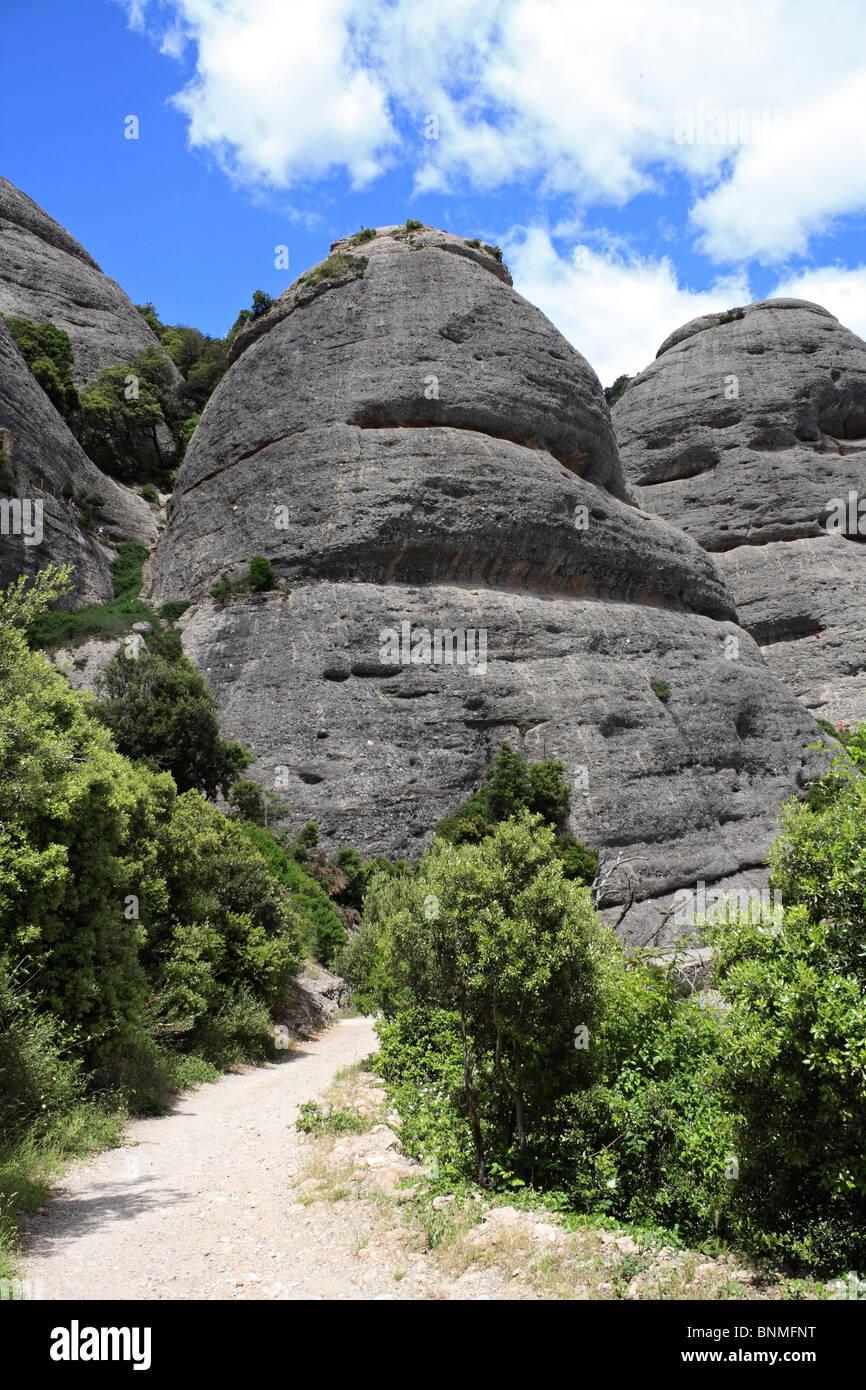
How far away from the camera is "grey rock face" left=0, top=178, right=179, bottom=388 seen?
56.8 meters

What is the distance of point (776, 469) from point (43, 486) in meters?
45.6

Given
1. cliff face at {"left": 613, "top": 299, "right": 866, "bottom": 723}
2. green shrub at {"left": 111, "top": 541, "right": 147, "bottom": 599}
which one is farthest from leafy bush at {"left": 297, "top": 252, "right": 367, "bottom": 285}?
cliff face at {"left": 613, "top": 299, "right": 866, "bottom": 723}

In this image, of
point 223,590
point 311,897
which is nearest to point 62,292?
point 223,590

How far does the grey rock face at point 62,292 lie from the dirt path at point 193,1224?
55779 mm

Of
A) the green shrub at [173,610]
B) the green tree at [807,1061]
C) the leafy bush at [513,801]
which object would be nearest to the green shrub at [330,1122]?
the green tree at [807,1061]

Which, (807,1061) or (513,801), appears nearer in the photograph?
(807,1061)

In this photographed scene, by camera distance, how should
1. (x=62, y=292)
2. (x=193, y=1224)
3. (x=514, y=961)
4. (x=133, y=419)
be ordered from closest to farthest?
(x=193, y=1224)
(x=514, y=961)
(x=133, y=419)
(x=62, y=292)

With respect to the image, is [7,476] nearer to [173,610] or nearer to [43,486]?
[43,486]

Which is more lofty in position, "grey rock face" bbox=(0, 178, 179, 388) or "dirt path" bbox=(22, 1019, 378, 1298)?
"grey rock face" bbox=(0, 178, 179, 388)

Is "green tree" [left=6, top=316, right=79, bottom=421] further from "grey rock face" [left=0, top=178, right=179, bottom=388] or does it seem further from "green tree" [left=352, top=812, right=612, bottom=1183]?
"green tree" [left=352, top=812, right=612, bottom=1183]

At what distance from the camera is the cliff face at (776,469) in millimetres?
52094

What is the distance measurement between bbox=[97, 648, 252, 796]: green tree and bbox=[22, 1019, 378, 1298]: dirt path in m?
15.4

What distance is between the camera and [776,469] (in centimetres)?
5675

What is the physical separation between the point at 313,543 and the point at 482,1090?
1151 inches
